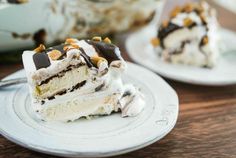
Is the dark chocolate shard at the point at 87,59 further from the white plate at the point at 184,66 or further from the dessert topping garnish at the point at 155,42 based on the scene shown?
the dessert topping garnish at the point at 155,42

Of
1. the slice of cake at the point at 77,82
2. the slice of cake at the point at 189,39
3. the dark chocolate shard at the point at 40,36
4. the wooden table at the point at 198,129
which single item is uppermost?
the dark chocolate shard at the point at 40,36

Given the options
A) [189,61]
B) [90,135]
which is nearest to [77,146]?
[90,135]

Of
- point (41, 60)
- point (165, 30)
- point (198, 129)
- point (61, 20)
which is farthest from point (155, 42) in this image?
point (41, 60)

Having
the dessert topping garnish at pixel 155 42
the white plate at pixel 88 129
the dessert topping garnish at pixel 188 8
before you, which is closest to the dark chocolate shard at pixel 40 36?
the white plate at pixel 88 129

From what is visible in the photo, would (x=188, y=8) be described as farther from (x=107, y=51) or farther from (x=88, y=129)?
(x=88, y=129)

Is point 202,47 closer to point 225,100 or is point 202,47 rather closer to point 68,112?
point 225,100

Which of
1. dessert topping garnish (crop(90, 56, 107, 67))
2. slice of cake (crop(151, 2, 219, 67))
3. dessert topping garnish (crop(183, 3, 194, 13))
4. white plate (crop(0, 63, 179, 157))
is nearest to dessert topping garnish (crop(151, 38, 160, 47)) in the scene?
slice of cake (crop(151, 2, 219, 67))

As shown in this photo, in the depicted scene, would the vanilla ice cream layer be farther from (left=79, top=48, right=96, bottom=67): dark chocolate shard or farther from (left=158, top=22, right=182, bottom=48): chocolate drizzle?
(left=158, top=22, right=182, bottom=48): chocolate drizzle
